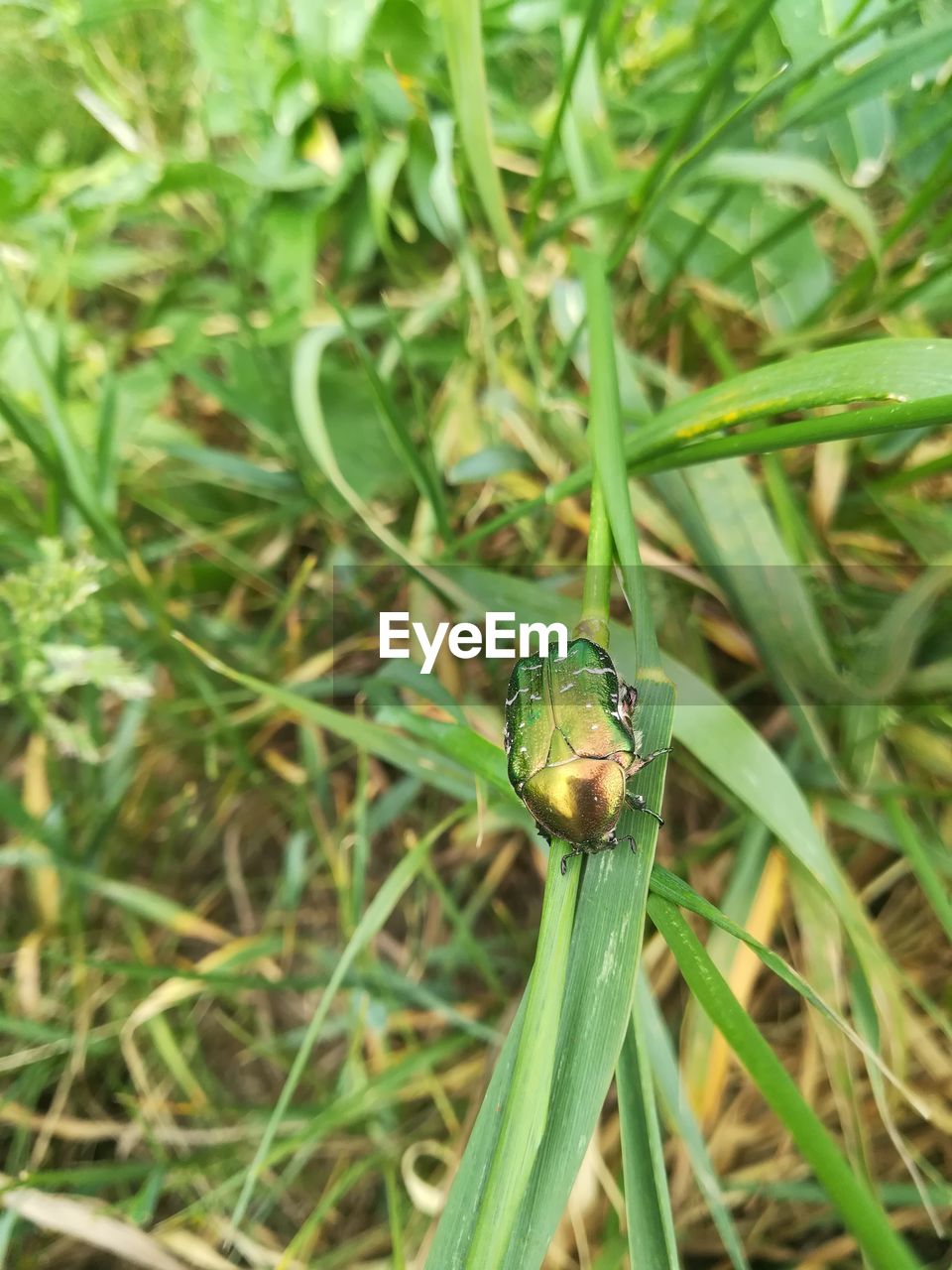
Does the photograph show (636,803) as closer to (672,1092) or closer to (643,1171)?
(643,1171)

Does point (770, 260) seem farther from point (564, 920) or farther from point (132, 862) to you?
point (132, 862)

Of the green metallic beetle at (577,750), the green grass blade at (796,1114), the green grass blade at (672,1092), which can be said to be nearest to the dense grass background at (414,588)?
the green grass blade at (672,1092)

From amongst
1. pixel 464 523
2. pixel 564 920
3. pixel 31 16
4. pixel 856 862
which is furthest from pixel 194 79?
pixel 856 862

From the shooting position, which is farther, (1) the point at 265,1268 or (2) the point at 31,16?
(2) the point at 31,16

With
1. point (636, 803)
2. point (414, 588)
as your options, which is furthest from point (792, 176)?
point (636, 803)

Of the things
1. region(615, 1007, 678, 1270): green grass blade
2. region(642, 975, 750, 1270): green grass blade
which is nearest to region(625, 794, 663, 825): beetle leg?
region(615, 1007, 678, 1270): green grass blade

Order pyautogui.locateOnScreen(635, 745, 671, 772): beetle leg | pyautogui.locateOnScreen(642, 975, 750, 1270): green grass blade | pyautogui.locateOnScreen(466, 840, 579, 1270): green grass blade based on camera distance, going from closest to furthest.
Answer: pyautogui.locateOnScreen(466, 840, 579, 1270): green grass blade → pyautogui.locateOnScreen(635, 745, 671, 772): beetle leg → pyautogui.locateOnScreen(642, 975, 750, 1270): green grass blade

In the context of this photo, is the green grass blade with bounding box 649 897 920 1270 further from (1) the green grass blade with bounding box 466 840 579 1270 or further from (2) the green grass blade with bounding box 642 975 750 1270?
(2) the green grass blade with bounding box 642 975 750 1270
